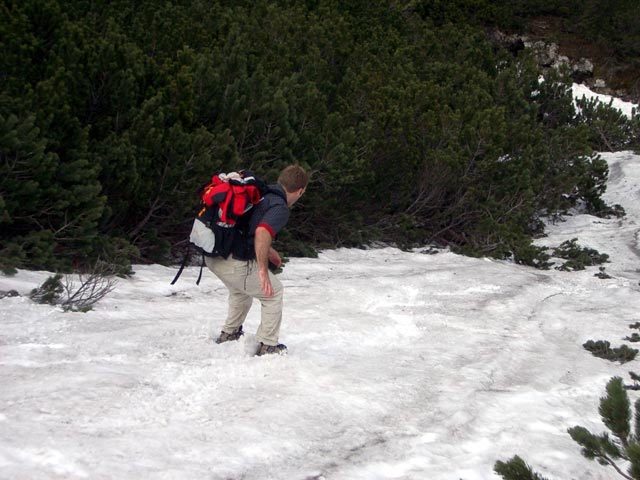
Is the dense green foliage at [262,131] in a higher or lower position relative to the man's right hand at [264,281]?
higher

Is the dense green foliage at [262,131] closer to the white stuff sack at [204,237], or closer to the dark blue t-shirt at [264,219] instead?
the white stuff sack at [204,237]

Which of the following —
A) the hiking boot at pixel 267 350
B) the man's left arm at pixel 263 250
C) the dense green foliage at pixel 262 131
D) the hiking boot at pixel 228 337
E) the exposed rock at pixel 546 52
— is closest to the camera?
the man's left arm at pixel 263 250

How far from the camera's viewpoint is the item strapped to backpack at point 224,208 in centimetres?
483

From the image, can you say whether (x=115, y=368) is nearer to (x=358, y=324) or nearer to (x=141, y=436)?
(x=141, y=436)

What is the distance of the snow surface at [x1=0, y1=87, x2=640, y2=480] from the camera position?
3600 millimetres

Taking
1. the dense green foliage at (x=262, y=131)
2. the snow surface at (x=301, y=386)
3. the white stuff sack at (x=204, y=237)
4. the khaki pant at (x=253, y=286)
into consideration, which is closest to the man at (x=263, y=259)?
the khaki pant at (x=253, y=286)

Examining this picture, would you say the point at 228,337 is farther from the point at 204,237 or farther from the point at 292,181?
the point at 292,181

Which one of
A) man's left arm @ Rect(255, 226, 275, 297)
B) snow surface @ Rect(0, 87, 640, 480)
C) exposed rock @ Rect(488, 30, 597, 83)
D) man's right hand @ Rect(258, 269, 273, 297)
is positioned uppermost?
exposed rock @ Rect(488, 30, 597, 83)

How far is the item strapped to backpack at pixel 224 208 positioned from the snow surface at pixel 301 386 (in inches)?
32.8

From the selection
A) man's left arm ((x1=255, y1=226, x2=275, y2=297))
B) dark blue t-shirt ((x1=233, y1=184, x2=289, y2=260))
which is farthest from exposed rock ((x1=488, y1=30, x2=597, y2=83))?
man's left arm ((x1=255, y1=226, x2=275, y2=297))

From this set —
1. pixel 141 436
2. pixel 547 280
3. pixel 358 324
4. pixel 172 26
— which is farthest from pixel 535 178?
pixel 141 436

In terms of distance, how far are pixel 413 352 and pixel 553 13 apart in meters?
25.8

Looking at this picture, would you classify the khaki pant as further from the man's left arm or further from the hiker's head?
the hiker's head

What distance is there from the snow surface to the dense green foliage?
97cm
